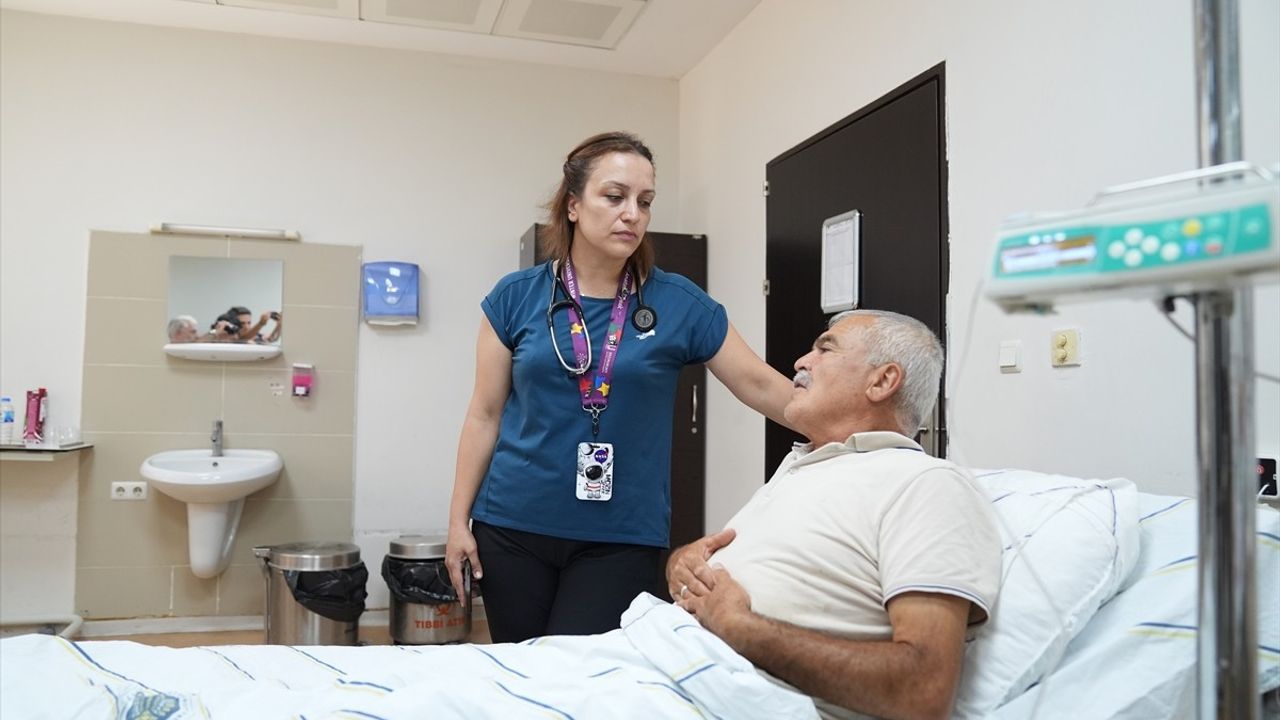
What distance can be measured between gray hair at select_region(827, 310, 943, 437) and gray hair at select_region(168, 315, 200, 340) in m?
3.66

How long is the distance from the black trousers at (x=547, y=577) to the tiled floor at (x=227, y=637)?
2.32 meters

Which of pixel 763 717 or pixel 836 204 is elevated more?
pixel 836 204

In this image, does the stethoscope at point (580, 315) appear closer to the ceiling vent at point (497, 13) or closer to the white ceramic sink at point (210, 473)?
the ceiling vent at point (497, 13)

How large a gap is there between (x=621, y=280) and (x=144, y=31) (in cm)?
357

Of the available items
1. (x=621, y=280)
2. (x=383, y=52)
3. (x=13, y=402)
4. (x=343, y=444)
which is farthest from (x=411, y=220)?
(x=621, y=280)

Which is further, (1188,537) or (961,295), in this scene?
(961,295)

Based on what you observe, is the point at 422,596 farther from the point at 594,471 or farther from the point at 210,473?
the point at 594,471

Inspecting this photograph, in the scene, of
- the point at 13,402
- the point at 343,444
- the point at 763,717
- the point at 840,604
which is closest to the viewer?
the point at 763,717

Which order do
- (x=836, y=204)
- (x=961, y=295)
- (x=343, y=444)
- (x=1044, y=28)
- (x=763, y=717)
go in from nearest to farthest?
1. (x=763, y=717)
2. (x=1044, y=28)
3. (x=961, y=295)
4. (x=836, y=204)
5. (x=343, y=444)

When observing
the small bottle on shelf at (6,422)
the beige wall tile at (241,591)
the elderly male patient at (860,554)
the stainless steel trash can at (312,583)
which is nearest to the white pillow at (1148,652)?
the elderly male patient at (860,554)

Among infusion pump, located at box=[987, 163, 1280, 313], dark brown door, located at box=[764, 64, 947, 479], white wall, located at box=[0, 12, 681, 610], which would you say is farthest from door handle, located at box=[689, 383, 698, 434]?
infusion pump, located at box=[987, 163, 1280, 313]

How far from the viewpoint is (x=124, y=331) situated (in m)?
4.26

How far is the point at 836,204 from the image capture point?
10.6 ft

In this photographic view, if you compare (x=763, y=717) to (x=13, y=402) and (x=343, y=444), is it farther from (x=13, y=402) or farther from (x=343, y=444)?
(x=13, y=402)
